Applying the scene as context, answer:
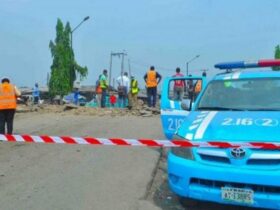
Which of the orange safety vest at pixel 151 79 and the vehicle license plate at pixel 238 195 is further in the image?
the orange safety vest at pixel 151 79

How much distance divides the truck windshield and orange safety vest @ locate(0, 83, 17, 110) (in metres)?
6.26

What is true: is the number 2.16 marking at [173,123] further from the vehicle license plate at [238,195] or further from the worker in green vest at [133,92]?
the worker in green vest at [133,92]

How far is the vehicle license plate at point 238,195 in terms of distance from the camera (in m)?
5.38

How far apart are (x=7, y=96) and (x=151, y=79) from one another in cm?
920

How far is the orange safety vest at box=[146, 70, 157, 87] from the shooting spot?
20.3 metres

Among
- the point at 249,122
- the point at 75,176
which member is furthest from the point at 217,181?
the point at 75,176

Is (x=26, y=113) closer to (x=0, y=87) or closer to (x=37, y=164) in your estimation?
(x=0, y=87)

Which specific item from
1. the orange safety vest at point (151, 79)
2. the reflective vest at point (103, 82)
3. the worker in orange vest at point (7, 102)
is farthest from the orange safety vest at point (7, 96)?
the reflective vest at point (103, 82)

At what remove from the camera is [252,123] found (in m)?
5.93

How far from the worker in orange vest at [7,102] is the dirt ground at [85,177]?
3.47 feet

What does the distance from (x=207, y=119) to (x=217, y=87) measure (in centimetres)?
126

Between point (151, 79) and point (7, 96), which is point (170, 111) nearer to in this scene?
point (7, 96)

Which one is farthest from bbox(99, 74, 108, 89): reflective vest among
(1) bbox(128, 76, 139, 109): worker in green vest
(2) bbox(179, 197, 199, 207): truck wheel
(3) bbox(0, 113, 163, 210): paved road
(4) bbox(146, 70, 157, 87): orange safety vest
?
(2) bbox(179, 197, 199, 207): truck wheel

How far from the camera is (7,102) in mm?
12086
